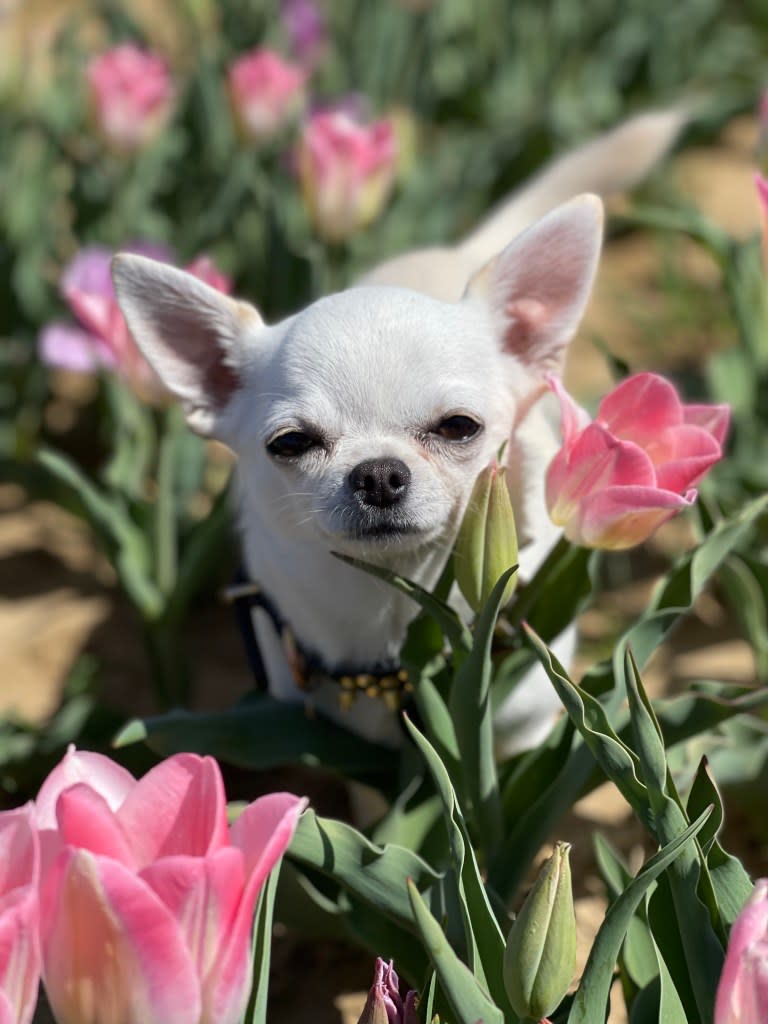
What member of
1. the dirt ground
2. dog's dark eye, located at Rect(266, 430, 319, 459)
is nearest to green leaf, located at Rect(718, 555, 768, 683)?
the dirt ground

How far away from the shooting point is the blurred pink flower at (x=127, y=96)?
2.66 metres

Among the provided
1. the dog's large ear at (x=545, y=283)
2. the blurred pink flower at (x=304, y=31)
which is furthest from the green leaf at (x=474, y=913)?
the blurred pink flower at (x=304, y=31)

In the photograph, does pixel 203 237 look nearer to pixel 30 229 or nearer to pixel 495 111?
pixel 30 229

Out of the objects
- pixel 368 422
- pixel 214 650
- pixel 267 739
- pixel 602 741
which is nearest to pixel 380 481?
pixel 368 422

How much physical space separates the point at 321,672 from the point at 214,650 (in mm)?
965

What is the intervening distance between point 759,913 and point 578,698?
1.05 feet

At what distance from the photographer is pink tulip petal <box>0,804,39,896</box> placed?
3.22ft

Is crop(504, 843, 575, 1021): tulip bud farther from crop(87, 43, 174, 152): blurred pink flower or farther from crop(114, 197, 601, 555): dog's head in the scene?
crop(87, 43, 174, 152): blurred pink flower

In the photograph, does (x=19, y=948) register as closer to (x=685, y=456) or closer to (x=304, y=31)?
(x=685, y=456)

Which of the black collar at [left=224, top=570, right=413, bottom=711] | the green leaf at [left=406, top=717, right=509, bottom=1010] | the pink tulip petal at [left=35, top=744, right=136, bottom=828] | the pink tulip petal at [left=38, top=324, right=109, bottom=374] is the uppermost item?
the pink tulip petal at [left=35, top=744, right=136, bottom=828]

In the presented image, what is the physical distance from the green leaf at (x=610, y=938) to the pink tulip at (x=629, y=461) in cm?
33

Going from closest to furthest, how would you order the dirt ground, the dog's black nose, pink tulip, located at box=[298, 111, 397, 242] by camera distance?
the dog's black nose < the dirt ground < pink tulip, located at box=[298, 111, 397, 242]

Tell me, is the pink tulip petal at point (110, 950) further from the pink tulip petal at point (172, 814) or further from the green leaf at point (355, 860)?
the green leaf at point (355, 860)

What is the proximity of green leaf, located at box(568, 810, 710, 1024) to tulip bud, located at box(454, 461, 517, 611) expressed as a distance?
324 millimetres
